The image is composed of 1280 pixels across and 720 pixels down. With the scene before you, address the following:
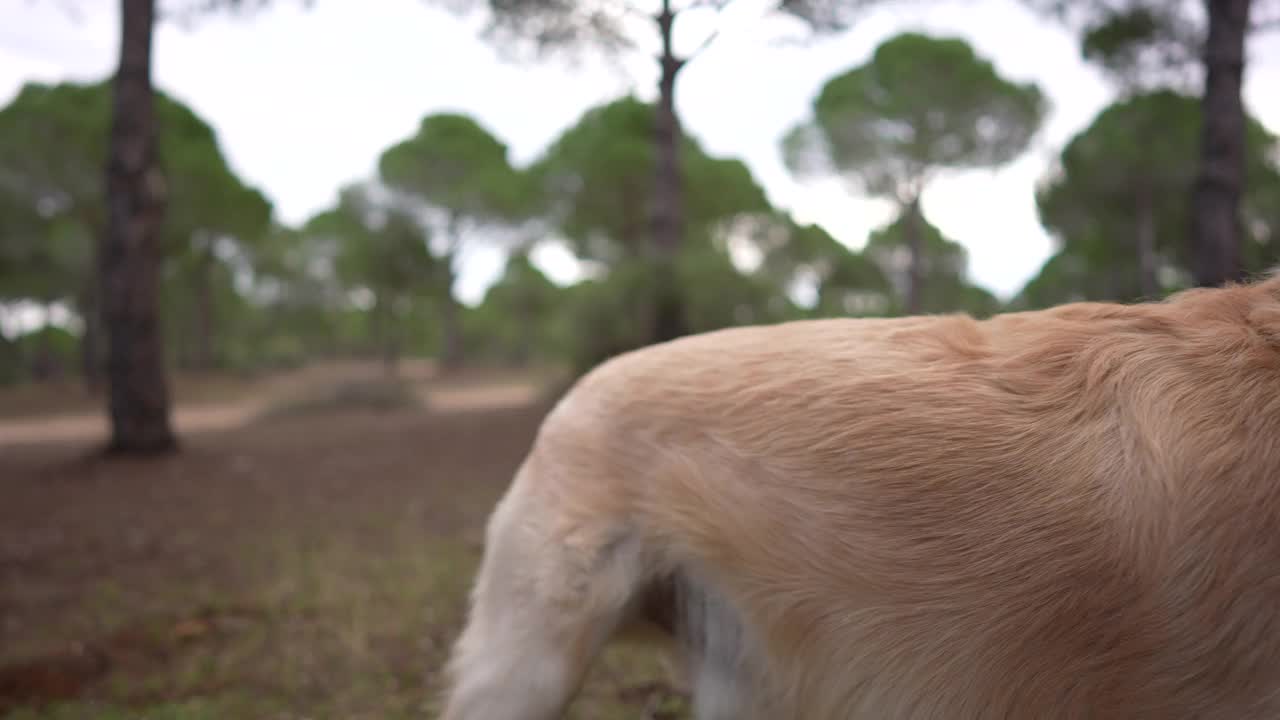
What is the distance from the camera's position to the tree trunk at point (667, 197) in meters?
7.91

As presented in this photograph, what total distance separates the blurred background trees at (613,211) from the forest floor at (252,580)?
5.52 feet

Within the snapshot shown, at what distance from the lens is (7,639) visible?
3504 millimetres

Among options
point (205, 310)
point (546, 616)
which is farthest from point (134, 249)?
point (205, 310)

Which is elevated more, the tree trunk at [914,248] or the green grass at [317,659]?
the tree trunk at [914,248]

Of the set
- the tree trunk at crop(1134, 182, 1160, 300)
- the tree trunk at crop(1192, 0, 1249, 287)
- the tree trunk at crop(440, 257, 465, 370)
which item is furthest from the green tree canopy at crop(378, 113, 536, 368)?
the tree trunk at crop(1192, 0, 1249, 287)

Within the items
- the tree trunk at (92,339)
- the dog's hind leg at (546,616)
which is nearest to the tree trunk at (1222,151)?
the dog's hind leg at (546,616)

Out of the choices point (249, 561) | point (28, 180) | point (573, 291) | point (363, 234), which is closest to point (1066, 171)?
point (573, 291)

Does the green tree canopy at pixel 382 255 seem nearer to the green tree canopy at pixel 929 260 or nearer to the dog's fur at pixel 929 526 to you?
the green tree canopy at pixel 929 260

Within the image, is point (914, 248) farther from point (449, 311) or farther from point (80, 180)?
point (80, 180)

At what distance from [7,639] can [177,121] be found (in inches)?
982

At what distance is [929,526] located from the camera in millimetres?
1334

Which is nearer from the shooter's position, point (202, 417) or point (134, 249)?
point (134, 249)

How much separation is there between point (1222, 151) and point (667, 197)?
217 inches

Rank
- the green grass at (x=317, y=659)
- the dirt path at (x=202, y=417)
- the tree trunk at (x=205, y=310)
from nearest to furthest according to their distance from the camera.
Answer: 1. the green grass at (x=317, y=659)
2. the dirt path at (x=202, y=417)
3. the tree trunk at (x=205, y=310)
